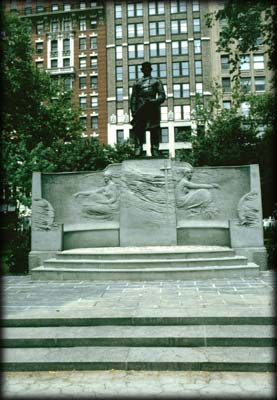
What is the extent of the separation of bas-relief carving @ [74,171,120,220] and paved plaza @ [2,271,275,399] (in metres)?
2.80

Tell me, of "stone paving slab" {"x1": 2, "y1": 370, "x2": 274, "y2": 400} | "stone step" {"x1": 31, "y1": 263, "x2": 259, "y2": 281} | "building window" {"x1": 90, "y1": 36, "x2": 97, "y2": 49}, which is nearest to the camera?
"stone paving slab" {"x1": 2, "y1": 370, "x2": 274, "y2": 400}

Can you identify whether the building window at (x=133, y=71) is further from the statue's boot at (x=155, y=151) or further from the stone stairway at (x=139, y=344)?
the stone stairway at (x=139, y=344)

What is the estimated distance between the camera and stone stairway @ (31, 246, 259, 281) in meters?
9.47

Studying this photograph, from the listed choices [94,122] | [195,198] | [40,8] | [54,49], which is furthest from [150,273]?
[54,49]

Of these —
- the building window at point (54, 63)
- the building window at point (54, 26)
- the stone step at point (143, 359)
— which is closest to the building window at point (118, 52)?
the building window at point (54, 63)

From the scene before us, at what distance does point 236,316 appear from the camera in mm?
5805

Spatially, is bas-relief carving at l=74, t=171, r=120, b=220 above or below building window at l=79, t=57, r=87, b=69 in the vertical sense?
below

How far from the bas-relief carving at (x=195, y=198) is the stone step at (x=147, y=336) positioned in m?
6.20

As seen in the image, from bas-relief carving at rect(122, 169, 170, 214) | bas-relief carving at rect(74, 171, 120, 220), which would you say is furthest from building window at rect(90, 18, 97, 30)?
bas-relief carving at rect(122, 169, 170, 214)

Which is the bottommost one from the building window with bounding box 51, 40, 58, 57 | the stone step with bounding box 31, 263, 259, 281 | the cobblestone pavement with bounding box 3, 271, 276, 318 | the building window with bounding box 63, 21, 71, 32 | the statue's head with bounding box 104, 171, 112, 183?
the cobblestone pavement with bounding box 3, 271, 276, 318

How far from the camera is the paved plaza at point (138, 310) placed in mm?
4289

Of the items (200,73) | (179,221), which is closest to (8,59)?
(179,221)

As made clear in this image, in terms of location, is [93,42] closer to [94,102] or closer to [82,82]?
[82,82]

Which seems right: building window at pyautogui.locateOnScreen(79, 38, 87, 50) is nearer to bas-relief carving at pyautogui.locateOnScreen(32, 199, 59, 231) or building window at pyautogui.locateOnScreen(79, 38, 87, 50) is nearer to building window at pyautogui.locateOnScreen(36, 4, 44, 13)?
building window at pyautogui.locateOnScreen(36, 4, 44, 13)
